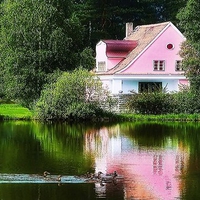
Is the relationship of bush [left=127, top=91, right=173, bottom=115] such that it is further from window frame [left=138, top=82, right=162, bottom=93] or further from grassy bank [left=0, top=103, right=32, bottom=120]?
grassy bank [left=0, top=103, right=32, bottom=120]

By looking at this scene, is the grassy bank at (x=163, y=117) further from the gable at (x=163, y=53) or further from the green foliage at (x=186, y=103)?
the gable at (x=163, y=53)

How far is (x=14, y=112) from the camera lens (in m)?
54.9

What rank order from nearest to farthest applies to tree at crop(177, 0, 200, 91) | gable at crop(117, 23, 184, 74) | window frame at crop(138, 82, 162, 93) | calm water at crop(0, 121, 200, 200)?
calm water at crop(0, 121, 200, 200), tree at crop(177, 0, 200, 91), window frame at crop(138, 82, 162, 93), gable at crop(117, 23, 184, 74)

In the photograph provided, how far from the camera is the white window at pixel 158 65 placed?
2266 inches

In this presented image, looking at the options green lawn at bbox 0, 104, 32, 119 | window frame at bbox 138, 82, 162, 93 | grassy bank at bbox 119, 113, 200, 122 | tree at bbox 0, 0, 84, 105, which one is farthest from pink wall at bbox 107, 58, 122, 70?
grassy bank at bbox 119, 113, 200, 122

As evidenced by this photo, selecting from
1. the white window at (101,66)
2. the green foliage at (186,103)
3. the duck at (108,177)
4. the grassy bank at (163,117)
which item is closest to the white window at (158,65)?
the white window at (101,66)

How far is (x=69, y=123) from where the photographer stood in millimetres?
47469

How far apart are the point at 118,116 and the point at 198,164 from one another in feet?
73.3

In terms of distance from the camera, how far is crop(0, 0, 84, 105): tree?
52094 mm

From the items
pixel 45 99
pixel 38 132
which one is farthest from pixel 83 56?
pixel 38 132

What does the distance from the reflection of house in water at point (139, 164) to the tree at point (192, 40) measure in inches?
585

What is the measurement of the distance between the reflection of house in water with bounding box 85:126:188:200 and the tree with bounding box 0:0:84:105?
14103 millimetres

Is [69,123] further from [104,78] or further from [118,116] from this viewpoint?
[104,78]

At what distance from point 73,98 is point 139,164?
2145cm
